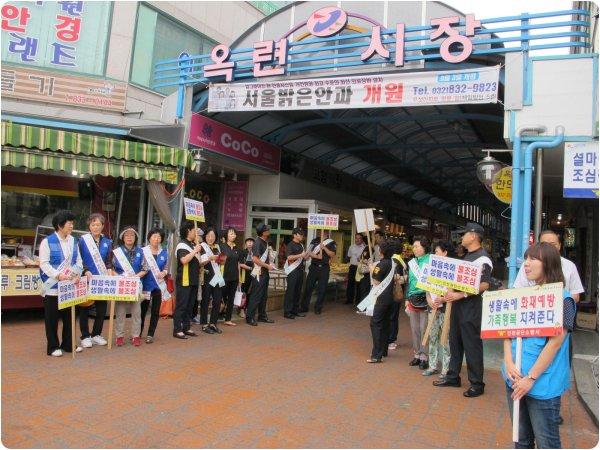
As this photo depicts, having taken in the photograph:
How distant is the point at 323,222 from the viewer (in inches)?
411

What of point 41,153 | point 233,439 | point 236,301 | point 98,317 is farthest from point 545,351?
point 41,153

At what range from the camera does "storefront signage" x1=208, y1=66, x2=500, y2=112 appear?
746 centimetres

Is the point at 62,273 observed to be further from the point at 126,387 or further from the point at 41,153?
the point at 41,153

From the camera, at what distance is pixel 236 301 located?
29.2ft

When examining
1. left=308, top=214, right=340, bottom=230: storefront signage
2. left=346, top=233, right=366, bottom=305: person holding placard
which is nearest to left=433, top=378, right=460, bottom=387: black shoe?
left=308, top=214, right=340, bottom=230: storefront signage

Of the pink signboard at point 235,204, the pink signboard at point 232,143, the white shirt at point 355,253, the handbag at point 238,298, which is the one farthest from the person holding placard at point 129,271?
the pink signboard at point 235,204

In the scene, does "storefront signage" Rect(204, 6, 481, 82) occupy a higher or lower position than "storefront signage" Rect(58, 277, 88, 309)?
higher

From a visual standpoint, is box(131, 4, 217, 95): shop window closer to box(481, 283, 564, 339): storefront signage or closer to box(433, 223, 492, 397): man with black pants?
box(433, 223, 492, 397): man with black pants

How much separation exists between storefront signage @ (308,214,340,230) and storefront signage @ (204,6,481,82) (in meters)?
3.19

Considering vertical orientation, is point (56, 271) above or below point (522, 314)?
below

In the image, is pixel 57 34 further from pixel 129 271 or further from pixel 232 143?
pixel 129 271

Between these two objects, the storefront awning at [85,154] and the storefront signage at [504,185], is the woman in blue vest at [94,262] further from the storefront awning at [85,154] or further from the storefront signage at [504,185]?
the storefront signage at [504,185]

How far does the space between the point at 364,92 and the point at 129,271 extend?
4792 mm

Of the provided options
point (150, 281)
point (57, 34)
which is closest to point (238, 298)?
point (150, 281)
